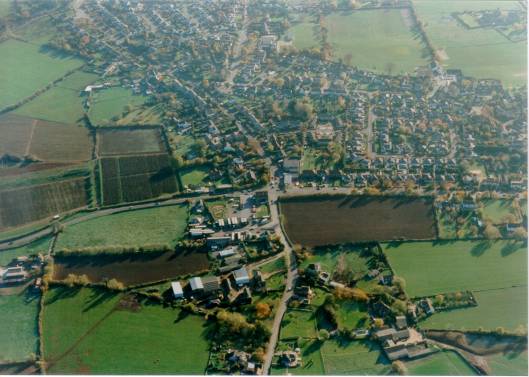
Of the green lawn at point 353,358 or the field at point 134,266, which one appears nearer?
the green lawn at point 353,358

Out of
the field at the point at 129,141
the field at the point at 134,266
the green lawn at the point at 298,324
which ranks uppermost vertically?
the field at the point at 129,141

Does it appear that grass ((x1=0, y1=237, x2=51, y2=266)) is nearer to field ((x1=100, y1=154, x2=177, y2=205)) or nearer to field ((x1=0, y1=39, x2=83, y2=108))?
field ((x1=100, y1=154, x2=177, y2=205))

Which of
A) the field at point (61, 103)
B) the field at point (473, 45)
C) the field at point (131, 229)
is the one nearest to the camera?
the field at point (131, 229)

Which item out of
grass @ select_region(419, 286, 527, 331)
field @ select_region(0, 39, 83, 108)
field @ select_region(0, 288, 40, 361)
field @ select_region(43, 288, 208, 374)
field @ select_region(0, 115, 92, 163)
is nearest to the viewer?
field @ select_region(43, 288, 208, 374)

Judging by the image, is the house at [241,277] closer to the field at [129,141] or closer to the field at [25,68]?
the field at [129,141]

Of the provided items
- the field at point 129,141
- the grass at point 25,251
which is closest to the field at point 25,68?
the field at point 129,141

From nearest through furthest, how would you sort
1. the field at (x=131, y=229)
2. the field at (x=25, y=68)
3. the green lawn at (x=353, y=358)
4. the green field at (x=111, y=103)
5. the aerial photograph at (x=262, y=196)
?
the green lawn at (x=353, y=358) < the aerial photograph at (x=262, y=196) < the field at (x=131, y=229) < the green field at (x=111, y=103) < the field at (x=25, y=68)

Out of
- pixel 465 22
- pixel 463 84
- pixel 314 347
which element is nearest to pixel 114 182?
pixel 314 347

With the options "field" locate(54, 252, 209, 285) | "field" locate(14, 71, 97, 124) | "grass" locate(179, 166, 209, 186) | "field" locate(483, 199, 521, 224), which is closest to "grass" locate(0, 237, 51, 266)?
"field" locate(54, 252, 209, 285)
